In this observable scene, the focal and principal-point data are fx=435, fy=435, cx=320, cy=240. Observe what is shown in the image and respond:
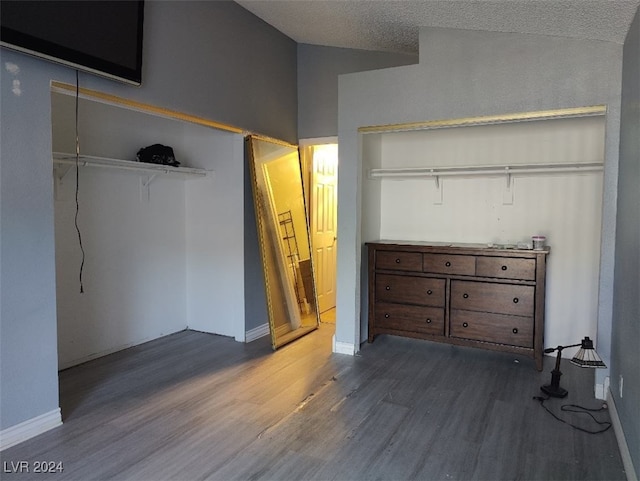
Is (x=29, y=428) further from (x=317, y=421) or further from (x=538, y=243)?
(x=538, y=243)

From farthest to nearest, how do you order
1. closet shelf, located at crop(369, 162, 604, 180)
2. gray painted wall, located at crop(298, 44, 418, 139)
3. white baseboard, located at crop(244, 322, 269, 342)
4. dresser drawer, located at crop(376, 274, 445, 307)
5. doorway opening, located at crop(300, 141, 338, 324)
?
1. doorway opening, located at crop(300, 141, 338, 324)
2. gray painted wall, located at crop(298, 44, 418, 139)
3. white baseboard, located at crop(244, 322, 269, 342)
4. dresser drawer, located at crop(376, 274, 445, 307)
5. closet shelf, located at crop(369, 162, 604, 180)

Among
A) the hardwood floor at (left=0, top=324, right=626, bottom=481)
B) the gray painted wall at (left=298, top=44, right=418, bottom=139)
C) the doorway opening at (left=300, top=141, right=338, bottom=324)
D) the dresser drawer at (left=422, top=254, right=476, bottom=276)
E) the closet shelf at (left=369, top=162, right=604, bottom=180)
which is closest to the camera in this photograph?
the hardwood floor at (left=0, top=324, right=626, bottom=481)

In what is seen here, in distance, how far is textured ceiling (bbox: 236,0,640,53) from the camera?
244 cm

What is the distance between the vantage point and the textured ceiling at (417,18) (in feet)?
8.01

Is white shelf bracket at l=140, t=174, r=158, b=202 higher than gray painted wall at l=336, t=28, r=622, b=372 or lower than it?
lower

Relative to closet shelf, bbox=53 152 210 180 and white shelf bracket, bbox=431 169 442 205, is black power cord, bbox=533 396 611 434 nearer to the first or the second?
white shelf bracket, bbox=431 169 442 205

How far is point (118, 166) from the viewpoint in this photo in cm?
342

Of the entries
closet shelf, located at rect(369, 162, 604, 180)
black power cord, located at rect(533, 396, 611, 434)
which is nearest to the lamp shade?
black power cord, located at rect(533, 396, 611, 434)

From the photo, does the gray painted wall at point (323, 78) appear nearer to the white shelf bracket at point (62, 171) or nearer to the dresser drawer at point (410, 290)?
the dresser drawer at point (410, 290)

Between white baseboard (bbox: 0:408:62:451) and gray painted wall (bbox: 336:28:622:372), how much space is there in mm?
2139

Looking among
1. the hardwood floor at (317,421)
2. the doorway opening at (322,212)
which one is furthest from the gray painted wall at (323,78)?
the hardwood floor at (317,421)

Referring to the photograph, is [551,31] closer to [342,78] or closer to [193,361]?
[342,78]

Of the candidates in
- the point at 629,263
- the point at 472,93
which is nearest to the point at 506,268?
the point at 629,263

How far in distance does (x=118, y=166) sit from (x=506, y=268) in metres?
3.14
